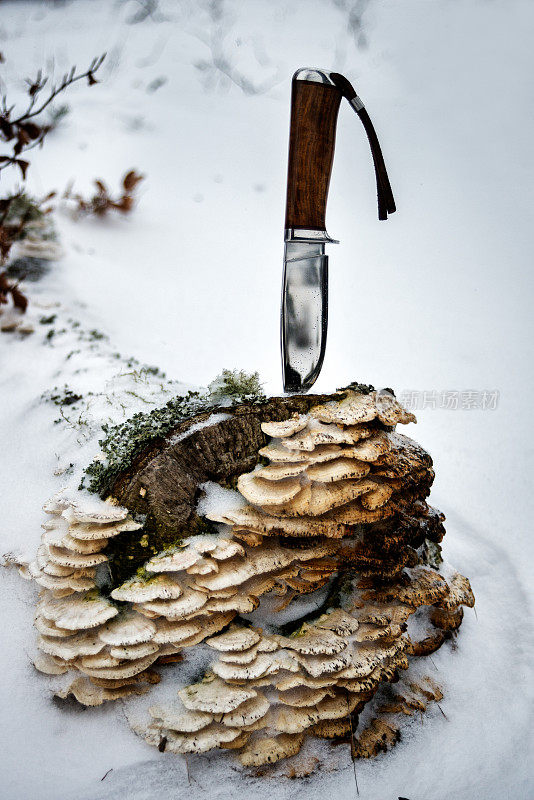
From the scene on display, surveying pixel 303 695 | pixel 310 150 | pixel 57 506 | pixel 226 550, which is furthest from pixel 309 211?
pixel 303 695

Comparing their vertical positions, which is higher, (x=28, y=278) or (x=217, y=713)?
(x=28, y=278)

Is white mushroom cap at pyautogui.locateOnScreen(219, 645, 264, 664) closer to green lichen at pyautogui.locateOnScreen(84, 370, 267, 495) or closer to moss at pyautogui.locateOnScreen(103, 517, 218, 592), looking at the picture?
moss at pyautogui.locateOnScreen(103, 517, 218, 592)

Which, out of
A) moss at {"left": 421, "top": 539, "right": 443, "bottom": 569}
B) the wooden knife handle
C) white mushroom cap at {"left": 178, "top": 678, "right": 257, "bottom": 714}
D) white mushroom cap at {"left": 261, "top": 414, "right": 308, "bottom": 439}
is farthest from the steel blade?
white mushroom cap at {"left": 178, "top": 678, "right": 257, "bottom": 714}

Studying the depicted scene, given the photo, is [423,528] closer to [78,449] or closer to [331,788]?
[331,788]

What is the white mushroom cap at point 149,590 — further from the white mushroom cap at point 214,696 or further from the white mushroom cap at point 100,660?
the white mushroom cap at point 214,696

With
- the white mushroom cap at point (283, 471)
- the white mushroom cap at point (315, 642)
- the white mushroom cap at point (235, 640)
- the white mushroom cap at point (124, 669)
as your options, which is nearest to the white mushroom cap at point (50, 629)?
the white mushroom cap at point (124, 669)

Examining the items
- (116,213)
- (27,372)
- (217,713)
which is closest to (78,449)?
(27,372)

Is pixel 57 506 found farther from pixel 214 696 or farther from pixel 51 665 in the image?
pixel 214 696
